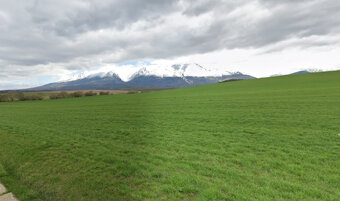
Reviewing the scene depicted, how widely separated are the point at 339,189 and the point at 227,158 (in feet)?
13.1

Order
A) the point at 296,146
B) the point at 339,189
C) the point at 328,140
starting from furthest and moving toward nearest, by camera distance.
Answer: the point at 328,140 < the point at 296,146 < the point at 339,189

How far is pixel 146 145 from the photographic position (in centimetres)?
1188

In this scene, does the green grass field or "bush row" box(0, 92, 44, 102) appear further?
"bush row" box(0, 92, 44, 102)

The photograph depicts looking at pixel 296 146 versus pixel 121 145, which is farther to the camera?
pixel 121 145

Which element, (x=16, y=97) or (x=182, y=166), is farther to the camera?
(x=16, y=97)

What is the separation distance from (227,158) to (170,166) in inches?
109

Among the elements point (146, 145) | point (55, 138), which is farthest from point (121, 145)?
point (55, 138)

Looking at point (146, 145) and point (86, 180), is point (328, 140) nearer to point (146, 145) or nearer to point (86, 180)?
point (146, 145)

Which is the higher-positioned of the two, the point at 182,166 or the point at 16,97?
the point at 16,97

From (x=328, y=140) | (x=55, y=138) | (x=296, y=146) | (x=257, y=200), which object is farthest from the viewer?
(x=55, y=138)

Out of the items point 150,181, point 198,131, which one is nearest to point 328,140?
point 198,131

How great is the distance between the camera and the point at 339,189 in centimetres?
614

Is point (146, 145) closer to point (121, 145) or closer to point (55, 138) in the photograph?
point (121, 145)

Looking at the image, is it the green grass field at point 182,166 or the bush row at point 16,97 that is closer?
the green grass field at point 182,166
